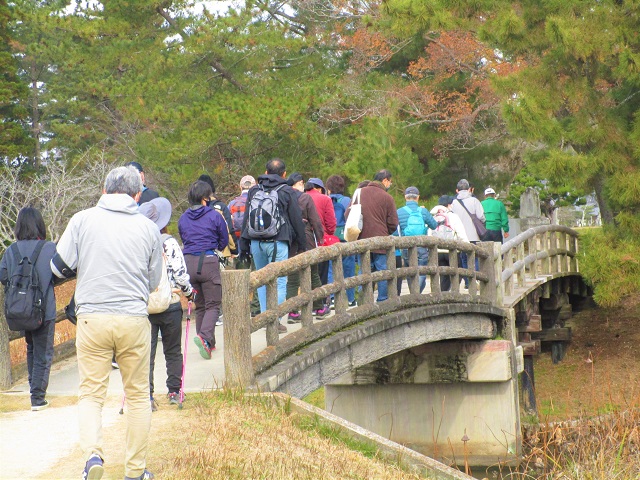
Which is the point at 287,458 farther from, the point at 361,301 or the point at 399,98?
the point at 399,98

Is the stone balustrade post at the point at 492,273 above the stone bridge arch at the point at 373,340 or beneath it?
above

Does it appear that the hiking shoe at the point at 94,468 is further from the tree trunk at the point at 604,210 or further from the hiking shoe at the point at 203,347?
the tree trunk at the point at 604,210

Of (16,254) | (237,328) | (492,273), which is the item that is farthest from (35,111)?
(237,328)

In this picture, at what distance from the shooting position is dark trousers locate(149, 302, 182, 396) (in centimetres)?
702

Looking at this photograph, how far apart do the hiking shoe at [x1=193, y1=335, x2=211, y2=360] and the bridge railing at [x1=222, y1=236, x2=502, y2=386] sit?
900 mm

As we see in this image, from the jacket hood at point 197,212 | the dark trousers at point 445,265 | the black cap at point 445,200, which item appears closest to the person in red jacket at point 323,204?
the jacket hood at point 197,212

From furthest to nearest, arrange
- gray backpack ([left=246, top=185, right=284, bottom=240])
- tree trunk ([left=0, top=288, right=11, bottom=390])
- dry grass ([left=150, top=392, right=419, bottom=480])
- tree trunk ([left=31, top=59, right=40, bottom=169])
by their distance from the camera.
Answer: tree trunk ([left=31, top=59, right=40, bottom=169]), gray backpack ([left=246, top=185, right=284, bottom=240]), tree trunk ([left=0, top=288, right=11, bottom=390]), dry grass ([left=150, top=392, right=419, bottom=480])

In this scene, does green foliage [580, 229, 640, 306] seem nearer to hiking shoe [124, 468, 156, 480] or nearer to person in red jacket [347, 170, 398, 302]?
person in red jacket [347, 170, 398, 302]

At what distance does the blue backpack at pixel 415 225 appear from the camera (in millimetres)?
12328

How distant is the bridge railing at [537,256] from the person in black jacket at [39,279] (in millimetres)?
8325

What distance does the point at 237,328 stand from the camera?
7484 millimetres

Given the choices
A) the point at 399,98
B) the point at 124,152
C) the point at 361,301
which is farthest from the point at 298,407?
the point at 124,152

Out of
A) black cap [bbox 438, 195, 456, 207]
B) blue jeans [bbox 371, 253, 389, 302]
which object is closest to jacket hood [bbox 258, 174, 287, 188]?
blue jeans [bbox 371, 253, 389, 302]

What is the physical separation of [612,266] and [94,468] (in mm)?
Result: 11723
